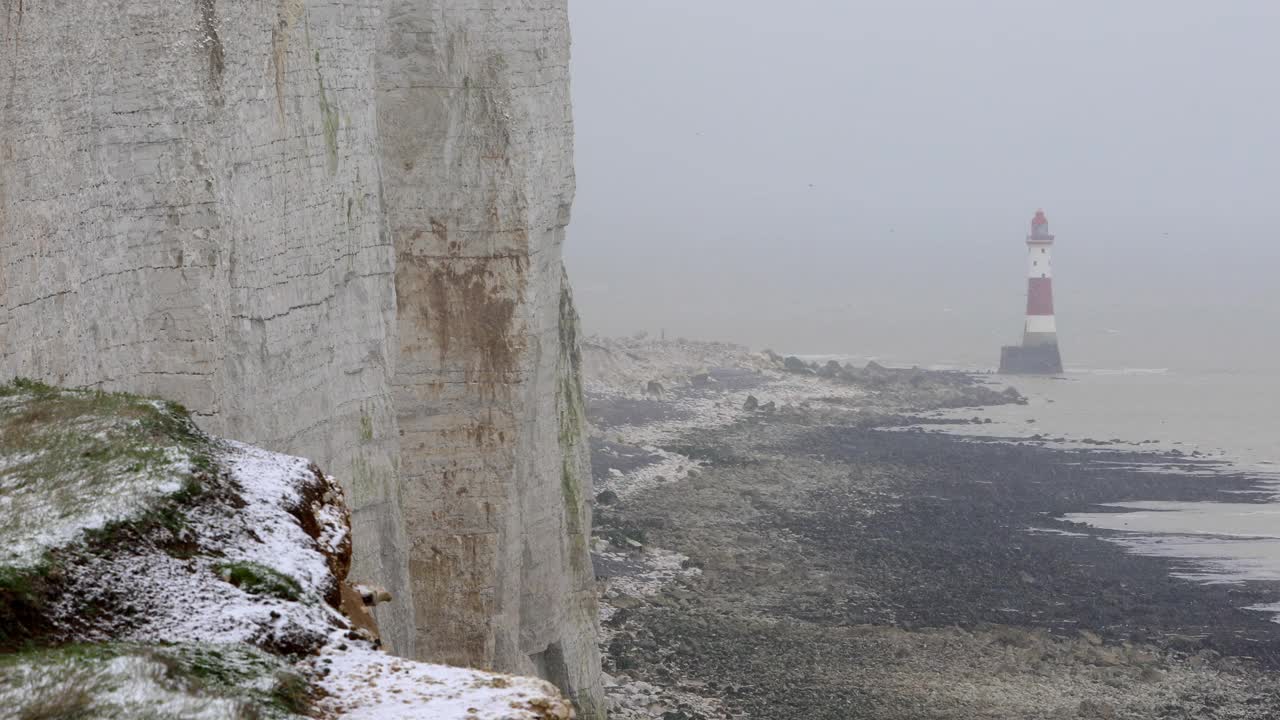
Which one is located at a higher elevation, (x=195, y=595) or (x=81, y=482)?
(x=81, y=482)

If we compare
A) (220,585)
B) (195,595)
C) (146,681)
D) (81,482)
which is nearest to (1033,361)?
(81,482)

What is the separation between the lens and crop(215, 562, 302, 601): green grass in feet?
23.6

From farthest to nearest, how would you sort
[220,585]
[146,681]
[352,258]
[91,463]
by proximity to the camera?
[352,258] → [91,463] → [220,585] → [146,681]

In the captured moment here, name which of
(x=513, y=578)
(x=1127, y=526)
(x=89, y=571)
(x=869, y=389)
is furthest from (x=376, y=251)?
(x=869, y=389)

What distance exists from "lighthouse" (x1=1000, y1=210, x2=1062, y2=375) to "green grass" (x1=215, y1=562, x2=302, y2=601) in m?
70.5

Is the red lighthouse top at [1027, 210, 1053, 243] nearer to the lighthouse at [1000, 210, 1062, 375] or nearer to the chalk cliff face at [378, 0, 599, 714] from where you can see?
the lighthouse at [1000, 210, 1062, 375]

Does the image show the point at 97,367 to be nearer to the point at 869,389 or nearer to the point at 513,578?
the point at 513,578

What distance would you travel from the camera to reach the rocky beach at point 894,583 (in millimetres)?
23188

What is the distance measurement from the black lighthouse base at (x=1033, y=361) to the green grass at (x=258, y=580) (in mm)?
71001

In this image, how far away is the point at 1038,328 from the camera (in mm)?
75188

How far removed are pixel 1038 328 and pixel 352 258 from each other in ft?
211

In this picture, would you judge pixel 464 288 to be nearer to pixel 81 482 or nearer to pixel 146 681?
pixel 81 482

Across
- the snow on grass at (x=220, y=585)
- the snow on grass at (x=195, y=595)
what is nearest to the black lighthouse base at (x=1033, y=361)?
the snow on grass at (x=195, y=595)

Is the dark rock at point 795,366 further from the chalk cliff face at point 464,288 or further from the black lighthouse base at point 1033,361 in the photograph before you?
the chalk cliff face at point 464,288
